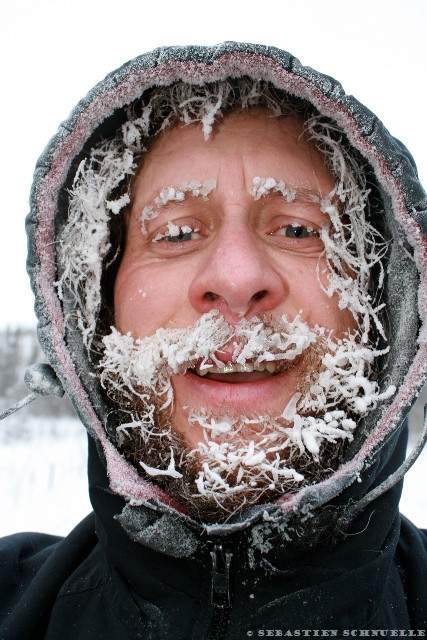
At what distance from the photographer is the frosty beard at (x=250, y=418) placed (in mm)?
1431

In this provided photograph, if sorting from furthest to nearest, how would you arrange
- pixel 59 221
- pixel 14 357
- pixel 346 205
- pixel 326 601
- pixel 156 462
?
pixel 14 357, pixel 59 221, pixel 346 205, pixel 156 462, pixel 326 601

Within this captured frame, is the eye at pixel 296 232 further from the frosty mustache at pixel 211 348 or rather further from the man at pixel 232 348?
the frosty mustache at pixel 211 348

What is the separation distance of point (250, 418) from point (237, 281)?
1.42 feet

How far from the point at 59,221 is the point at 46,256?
182mm

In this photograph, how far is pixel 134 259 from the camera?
71.9 inches

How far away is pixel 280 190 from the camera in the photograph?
164 cm

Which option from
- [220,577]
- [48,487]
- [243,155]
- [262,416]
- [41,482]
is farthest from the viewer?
[41,482]

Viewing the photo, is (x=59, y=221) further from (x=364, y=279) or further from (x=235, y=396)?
(x=364, y=279)

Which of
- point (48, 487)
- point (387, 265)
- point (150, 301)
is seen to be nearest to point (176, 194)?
point (150, 301)

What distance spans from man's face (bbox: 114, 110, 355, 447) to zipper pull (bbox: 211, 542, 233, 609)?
1.16ft

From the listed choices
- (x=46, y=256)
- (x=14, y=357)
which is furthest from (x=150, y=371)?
(x=14, y=357)

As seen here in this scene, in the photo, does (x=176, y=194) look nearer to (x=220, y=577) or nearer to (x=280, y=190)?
(x=280, y=190)

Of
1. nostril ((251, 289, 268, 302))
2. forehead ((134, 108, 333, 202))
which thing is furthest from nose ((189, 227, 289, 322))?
forehead ((134, 108, 333, 202))

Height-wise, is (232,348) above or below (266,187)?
below
